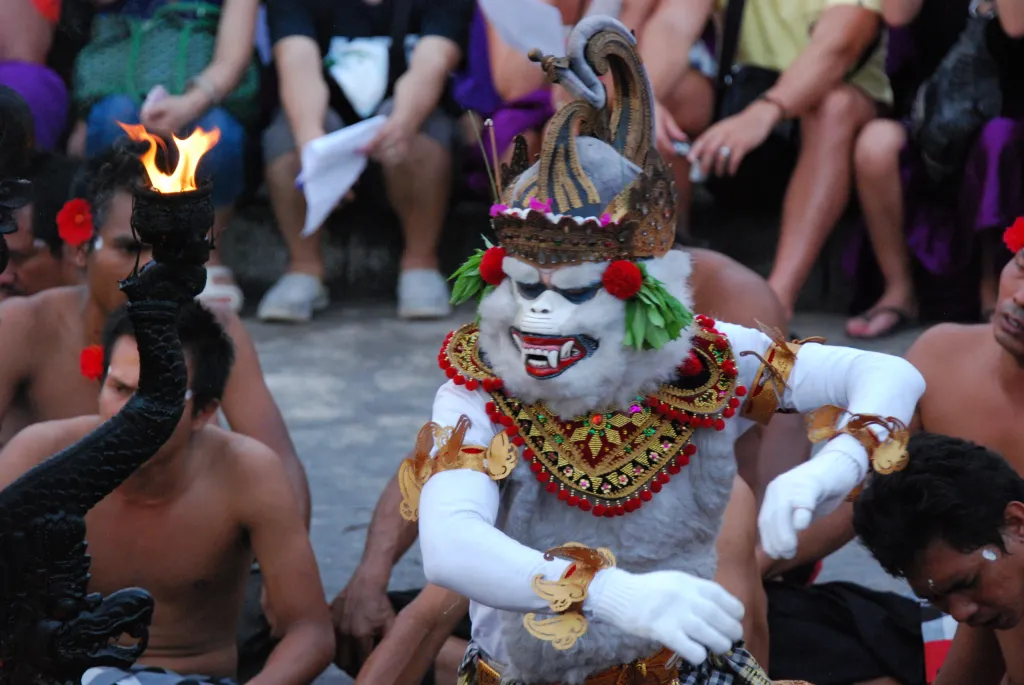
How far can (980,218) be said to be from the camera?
5.12m

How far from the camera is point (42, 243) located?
4602 mm

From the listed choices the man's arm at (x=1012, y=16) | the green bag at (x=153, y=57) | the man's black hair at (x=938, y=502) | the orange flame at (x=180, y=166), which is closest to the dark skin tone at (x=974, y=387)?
the man's black hair at (x=938, y=502)

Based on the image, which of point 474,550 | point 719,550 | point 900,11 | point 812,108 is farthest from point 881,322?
point 474,550

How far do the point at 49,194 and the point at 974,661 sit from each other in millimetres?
2941

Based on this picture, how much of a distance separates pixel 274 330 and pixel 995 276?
262 cm

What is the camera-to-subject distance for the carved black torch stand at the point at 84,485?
80.9 inches

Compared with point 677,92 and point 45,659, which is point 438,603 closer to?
point 45,659

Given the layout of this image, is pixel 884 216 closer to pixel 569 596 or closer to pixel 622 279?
pixel 622 279

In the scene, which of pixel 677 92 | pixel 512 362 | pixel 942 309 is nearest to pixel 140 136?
pixel 512 362

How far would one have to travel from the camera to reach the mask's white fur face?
8.32 feet

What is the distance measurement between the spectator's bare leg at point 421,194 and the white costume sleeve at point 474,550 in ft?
11.3

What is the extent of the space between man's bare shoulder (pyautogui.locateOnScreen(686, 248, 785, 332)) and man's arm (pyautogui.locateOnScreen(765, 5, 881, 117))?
63.1 inches

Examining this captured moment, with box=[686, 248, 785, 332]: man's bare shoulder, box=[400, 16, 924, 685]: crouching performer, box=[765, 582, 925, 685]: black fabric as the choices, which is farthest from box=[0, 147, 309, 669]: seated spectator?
box=[400, 16, 924, 685]: crouching performer

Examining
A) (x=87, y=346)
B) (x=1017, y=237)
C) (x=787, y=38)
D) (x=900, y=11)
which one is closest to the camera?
(x=1017, y=237)
